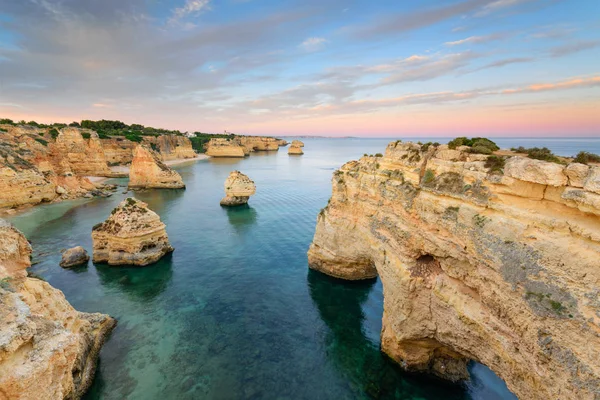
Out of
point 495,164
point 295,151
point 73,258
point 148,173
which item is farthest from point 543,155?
point 295,151

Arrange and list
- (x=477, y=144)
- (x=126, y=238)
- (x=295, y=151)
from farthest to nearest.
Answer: (x=295, y=151)
(x=126, y=238)
(x=477, y=144)

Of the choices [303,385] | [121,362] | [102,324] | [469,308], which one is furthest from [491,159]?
[102,324]

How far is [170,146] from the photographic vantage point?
105312mm

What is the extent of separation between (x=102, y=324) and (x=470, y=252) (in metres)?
19.3

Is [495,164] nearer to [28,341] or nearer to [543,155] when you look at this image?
[543,155]

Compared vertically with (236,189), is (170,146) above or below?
above

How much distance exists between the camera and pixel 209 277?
23.4 meters

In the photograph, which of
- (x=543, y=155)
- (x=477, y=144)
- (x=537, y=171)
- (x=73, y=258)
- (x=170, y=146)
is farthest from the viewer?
(x=170, y=146)

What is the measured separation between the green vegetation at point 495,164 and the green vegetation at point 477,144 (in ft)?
4.11

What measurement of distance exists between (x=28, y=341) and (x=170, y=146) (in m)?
109

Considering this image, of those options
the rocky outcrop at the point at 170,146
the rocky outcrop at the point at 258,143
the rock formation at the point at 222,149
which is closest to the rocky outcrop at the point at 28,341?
the rocky outcrop at the point at 170,146

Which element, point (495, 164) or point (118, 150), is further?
point (118, 150)

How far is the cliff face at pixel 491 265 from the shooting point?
23.6 ft

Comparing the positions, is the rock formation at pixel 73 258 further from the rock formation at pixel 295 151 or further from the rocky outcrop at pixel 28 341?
the rock formation at pixel 295 151
